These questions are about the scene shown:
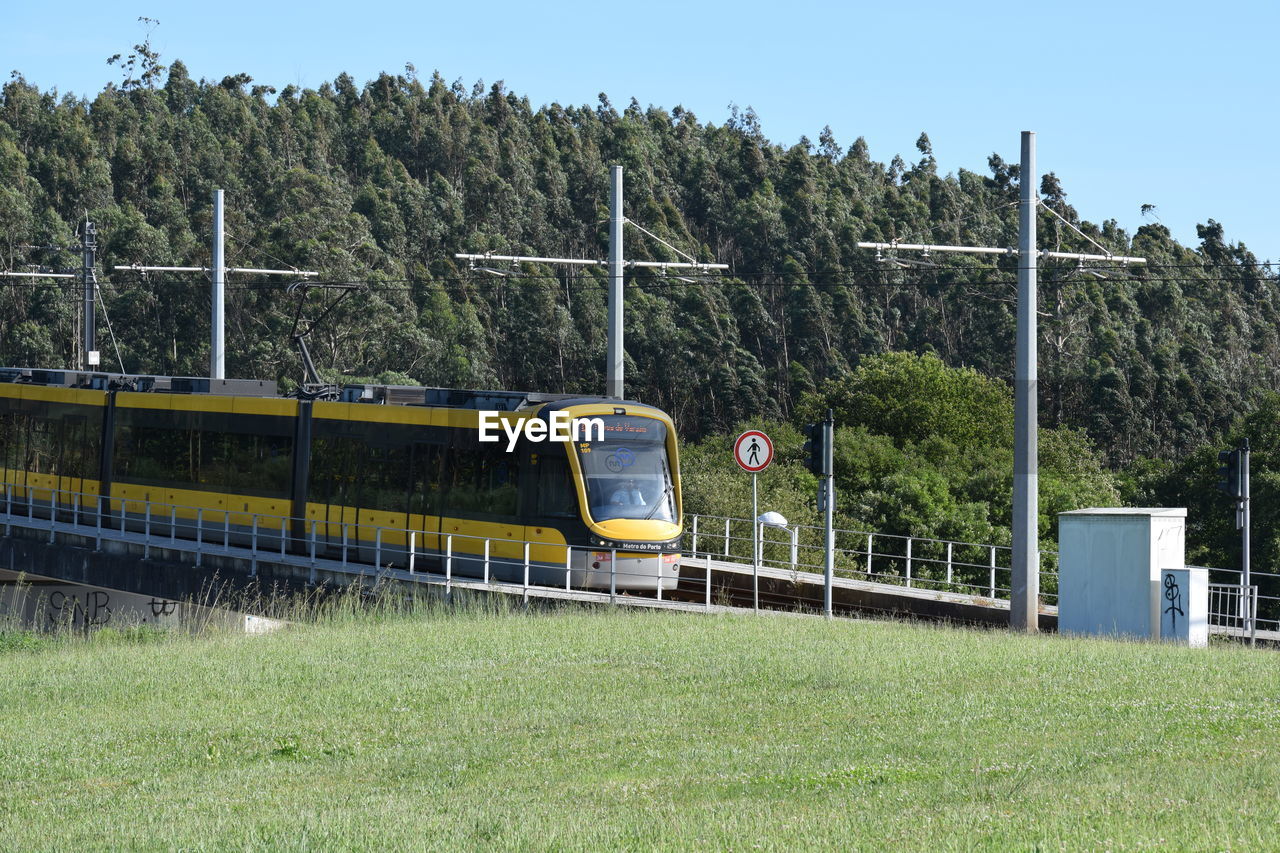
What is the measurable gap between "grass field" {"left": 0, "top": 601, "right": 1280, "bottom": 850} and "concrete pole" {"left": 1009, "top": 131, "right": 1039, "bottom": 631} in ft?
8.73

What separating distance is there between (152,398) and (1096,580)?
60.0ft

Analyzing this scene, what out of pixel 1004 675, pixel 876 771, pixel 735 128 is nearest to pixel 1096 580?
pixel 1004 675

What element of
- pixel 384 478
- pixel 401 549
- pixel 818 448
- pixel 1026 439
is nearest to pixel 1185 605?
pixel 1026 439

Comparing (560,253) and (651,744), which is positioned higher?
(560,253)

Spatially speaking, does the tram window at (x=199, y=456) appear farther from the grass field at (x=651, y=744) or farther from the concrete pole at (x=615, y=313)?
the grass field at (x=651, y=744)

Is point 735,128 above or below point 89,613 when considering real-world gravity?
above

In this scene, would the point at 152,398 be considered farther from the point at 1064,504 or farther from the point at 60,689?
the point at 1064,504

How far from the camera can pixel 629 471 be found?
77.1 ft

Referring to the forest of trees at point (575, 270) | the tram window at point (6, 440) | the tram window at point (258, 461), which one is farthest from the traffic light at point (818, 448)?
the forest of trees at point (575, 270)

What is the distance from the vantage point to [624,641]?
654 inches

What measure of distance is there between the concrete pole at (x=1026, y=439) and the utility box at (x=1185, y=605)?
1.63 meters

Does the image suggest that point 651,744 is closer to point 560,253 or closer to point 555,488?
point 555,488

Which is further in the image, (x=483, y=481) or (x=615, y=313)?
(x=615, y=313)

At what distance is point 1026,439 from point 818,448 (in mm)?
2712
